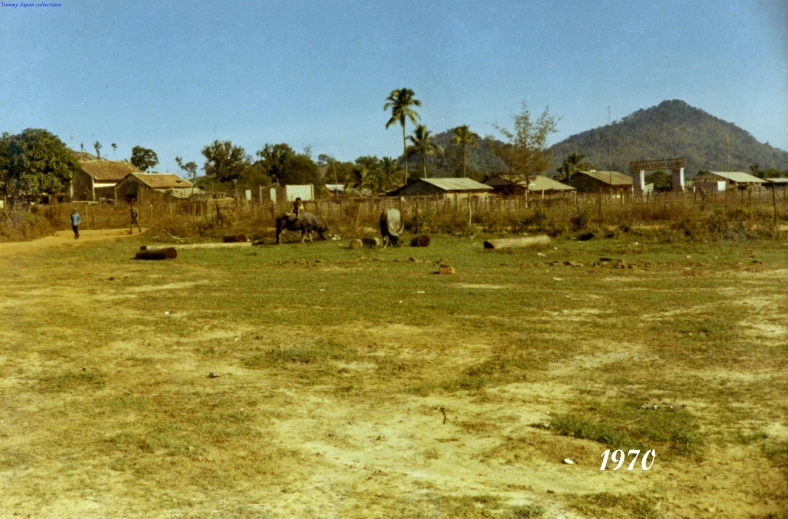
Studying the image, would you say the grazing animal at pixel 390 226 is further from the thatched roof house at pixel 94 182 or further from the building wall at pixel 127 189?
the thatched roof house at pixel 94 182

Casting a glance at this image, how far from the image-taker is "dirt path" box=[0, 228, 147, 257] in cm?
2768

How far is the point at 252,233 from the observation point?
3167cm

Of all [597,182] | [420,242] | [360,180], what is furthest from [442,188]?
[420,242]

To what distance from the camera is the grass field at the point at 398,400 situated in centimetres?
479

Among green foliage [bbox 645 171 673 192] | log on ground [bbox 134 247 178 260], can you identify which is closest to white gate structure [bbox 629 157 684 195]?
green foliage [bbox 645 171 673 192]

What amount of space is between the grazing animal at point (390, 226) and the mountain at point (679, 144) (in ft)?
465

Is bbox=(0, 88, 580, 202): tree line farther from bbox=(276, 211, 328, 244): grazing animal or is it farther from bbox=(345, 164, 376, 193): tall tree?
bbox=(276, 211, 328, 244): grazing animal

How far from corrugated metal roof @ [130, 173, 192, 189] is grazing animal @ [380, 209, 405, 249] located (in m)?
37.6

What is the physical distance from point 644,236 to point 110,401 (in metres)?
20.8

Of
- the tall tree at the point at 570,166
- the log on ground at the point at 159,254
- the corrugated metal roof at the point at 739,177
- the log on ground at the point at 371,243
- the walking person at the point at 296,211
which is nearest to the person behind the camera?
the log on ground at the point at 159,254

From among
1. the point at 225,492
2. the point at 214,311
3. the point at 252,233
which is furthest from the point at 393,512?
the point at 252,233

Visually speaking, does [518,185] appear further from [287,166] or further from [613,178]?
[287,166]

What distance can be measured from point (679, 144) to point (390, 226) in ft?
538

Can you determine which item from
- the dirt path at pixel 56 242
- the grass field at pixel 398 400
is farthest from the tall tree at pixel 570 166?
the grass field at pixel 398 400
